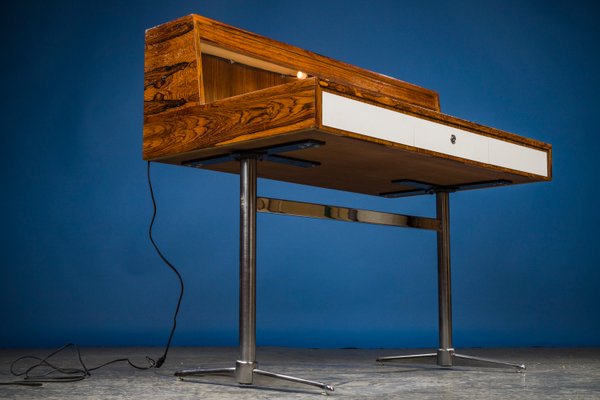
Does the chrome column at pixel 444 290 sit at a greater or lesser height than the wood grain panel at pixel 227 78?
lesser

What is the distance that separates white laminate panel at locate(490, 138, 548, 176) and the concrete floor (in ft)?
2.05

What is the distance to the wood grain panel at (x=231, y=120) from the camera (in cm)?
158

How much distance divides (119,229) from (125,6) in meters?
1.15

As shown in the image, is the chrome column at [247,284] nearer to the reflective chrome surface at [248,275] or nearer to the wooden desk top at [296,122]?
the reflective chrome surface at [248,275]

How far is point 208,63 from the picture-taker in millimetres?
1999

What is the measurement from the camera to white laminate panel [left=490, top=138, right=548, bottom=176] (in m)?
2.11

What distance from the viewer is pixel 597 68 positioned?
159 inches

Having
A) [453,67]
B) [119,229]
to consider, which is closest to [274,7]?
[453,67]

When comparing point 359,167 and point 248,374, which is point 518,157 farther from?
point 248,374

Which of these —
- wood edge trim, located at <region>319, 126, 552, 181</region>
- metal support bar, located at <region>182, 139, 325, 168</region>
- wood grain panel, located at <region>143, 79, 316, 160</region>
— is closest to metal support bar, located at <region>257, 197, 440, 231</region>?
metal support bar, located at <region>182, 139, 325, 168</region>

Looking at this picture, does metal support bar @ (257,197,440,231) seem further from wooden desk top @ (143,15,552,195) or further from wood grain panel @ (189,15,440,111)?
wood grain panel @ (189,15,440,111)

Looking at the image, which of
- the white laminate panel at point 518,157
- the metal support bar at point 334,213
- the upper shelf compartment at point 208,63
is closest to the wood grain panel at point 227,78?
the upper shelf compartment at point 208,63

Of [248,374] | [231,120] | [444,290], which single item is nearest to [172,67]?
[231,120]

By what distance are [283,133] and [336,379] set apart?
2.76 ft
